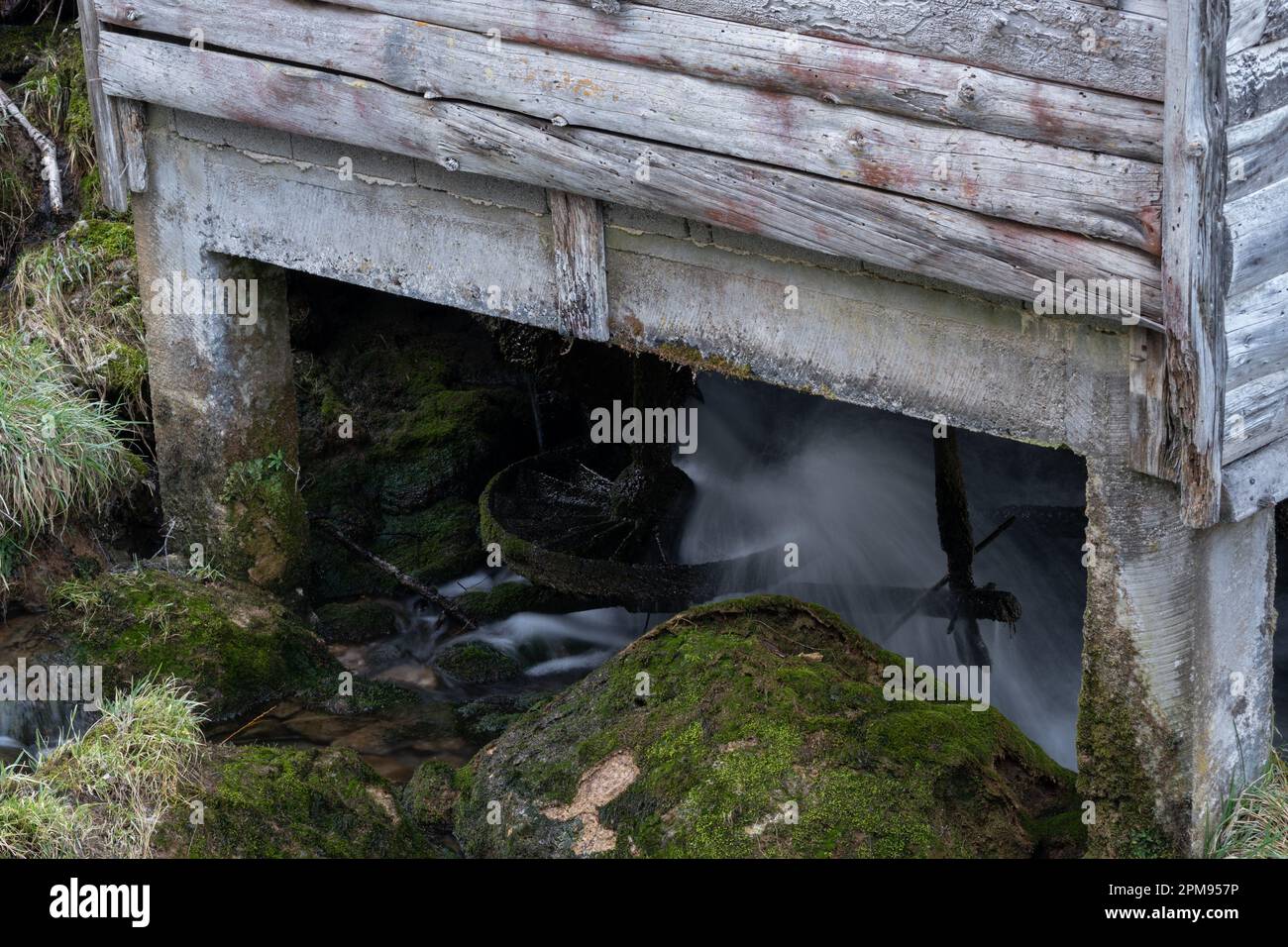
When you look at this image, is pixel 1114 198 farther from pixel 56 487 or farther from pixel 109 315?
pixel 109 315

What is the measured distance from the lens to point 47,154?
809cm

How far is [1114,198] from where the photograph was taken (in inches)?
149

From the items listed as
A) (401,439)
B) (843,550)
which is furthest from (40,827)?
(843,550)

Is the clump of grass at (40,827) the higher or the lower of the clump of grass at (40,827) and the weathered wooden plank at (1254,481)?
the lower

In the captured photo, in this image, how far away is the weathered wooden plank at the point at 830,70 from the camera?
378 centimetres

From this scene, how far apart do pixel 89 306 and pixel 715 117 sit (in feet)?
14.3

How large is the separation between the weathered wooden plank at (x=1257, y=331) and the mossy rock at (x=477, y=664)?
4087 millimetres

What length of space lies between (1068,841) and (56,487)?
4.58m

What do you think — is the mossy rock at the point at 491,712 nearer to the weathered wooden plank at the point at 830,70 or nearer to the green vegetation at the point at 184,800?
the green vegetation at the point at 184,800

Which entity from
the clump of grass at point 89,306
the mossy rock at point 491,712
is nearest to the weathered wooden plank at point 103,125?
the clump of grass at point 89,306

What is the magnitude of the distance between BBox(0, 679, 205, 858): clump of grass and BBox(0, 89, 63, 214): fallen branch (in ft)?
13.6

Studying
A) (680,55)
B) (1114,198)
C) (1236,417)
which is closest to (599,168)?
(680,55)

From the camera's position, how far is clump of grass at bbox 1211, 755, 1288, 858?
429cm

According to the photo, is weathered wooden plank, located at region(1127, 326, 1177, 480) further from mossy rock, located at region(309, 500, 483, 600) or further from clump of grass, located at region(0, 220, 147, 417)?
clump of grass, located at region(0, 220, 147, 417)
